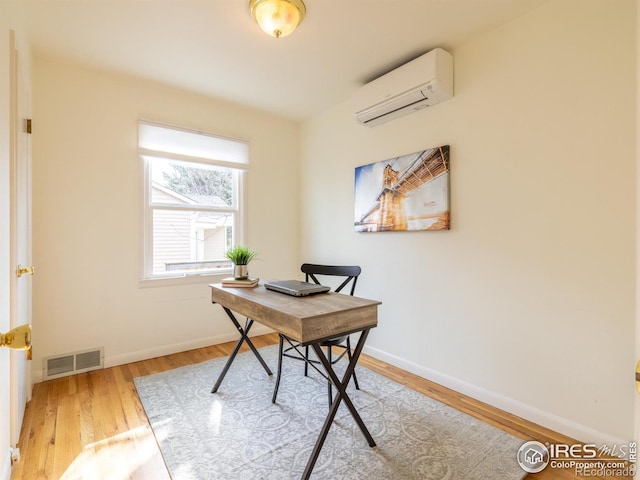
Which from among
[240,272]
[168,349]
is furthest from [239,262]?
[168,349]

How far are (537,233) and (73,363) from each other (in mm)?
3520

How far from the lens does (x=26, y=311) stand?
205cm

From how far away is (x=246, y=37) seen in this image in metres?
2.22

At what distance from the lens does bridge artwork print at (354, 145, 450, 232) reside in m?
2.39

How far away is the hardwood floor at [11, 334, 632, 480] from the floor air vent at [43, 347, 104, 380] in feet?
0.19

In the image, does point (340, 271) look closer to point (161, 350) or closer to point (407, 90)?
point (407, 90)

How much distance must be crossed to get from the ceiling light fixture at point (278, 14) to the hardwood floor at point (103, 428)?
2.48 m

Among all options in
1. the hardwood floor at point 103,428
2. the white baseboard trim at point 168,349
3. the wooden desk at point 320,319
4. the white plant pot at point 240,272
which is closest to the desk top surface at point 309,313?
the wooden desk at point 320,319

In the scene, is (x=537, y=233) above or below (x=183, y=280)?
above

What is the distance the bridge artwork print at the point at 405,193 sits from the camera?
7.83 ft

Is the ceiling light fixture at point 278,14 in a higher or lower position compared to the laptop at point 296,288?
higher

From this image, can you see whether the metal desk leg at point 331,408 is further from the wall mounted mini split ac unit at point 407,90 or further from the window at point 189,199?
the window at point 189,199

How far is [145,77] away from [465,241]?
9.74 ft

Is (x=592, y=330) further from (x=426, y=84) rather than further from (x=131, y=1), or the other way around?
(x=131, y=1)
